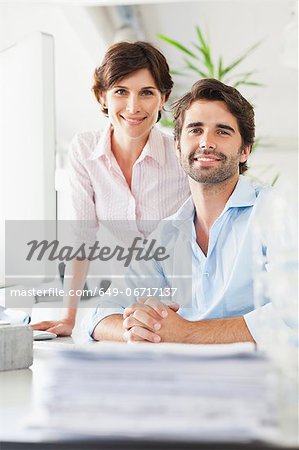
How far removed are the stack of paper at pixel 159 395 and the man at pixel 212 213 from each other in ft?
3.31

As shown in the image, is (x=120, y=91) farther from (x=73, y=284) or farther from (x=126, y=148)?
(x=73, y=284)

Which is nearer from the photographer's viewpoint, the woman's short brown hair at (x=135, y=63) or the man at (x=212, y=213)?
the man at (x=212, y=213)

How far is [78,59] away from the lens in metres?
3.90

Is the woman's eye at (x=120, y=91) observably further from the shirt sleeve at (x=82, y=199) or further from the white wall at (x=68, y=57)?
the white wall at (x=68, y=57)

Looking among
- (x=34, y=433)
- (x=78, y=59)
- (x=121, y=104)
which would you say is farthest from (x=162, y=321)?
(x=78, y=59)

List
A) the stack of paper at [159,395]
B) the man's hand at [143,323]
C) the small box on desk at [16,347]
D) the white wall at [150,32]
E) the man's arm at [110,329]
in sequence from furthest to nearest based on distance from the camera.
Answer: the white wall at [150,32] < the man's arm at [110,329] < the man's hand at [143,323] < the small box on desk at [16,347] < the stack of paper at [159,395]

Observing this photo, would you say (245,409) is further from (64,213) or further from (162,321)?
(64,213)

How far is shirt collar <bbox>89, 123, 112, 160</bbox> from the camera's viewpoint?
1965 mm

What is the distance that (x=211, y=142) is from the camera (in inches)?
70.7

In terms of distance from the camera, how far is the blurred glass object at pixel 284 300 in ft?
1.98

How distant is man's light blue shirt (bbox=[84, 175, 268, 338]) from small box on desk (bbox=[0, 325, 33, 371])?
0.60 metres

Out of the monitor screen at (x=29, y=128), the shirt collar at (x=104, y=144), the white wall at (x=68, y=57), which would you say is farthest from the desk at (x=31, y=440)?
the white wall at (x=68, y=57)

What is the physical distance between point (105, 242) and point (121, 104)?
16.7 inches

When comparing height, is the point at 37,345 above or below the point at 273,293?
below
